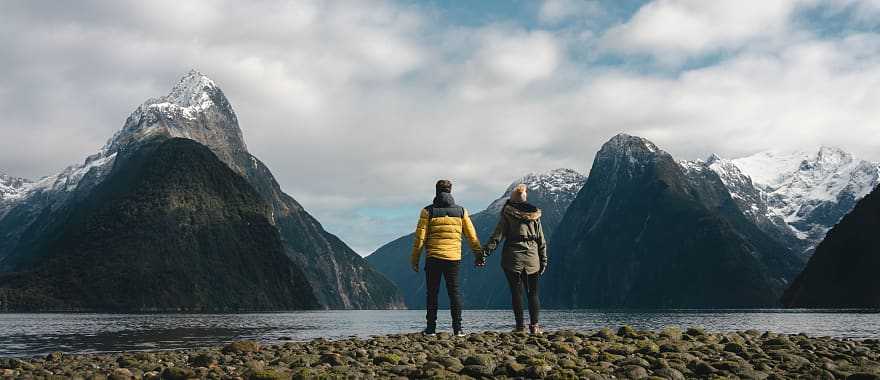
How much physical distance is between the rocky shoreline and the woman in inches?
60.8

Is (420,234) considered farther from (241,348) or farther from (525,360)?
(241,348)

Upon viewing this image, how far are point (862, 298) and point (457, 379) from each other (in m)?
212

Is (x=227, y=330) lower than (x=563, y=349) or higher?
higher

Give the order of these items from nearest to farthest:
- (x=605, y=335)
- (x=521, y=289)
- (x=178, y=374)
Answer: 1. (x=178, y=374)
2. (x=605, y=335)
3. (x=521, y=289)

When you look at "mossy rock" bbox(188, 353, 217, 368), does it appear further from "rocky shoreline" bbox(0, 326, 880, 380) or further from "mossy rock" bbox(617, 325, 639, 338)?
"mossy rock" bbox(617, 325, 639, 338)

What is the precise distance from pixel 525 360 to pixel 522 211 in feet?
21.4

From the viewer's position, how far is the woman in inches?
894

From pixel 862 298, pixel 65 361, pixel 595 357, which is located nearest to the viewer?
pixel 595 357

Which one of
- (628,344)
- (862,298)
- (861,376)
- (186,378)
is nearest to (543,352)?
(628,344)

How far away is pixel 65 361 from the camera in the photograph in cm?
2592

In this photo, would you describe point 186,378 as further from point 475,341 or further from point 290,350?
point 475,341

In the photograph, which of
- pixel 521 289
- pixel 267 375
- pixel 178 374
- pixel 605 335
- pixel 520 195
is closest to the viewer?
pixel 267 375

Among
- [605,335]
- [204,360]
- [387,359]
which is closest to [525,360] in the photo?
[387,359]

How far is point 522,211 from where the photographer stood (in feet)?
74.7
